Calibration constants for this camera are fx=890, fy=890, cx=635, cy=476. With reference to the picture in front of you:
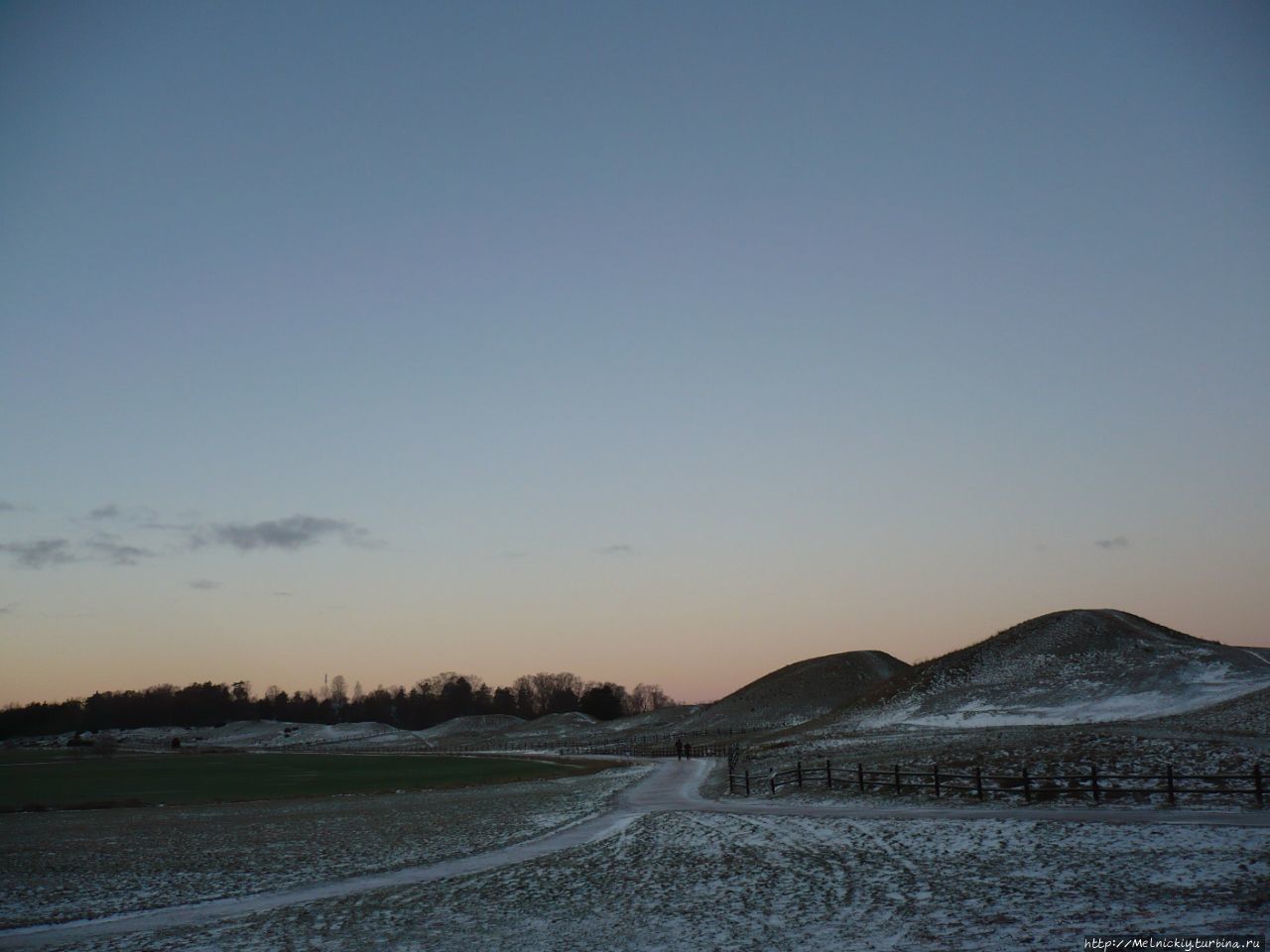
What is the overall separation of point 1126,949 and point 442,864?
64.7 ft

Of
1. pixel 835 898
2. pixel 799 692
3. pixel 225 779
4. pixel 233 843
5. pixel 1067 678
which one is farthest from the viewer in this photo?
pixel 799 692

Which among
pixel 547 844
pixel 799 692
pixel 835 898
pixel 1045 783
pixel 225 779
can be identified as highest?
pixel 835 898

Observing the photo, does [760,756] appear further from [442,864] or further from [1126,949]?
[1126,949]

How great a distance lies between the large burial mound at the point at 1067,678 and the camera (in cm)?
7194

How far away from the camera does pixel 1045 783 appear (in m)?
34.8

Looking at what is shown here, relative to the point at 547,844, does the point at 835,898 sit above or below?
above

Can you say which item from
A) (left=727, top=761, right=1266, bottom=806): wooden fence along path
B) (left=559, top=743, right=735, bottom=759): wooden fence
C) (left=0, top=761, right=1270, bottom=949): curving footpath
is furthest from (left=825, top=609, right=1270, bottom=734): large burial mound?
(left=0, top=761, right=1270, bottom=949): curving footpath

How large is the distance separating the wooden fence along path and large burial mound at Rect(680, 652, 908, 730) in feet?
264

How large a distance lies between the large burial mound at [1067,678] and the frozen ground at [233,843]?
39245 mm

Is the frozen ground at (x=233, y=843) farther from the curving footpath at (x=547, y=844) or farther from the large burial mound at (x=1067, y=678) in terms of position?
the large burial mound at (x=1067, y=678)

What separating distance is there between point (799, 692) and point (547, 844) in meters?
114

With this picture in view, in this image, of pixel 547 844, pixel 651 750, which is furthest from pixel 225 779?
pixel 547 844

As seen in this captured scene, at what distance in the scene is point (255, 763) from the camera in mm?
107062

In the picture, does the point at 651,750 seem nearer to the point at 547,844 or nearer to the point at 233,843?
the point at 233,843
